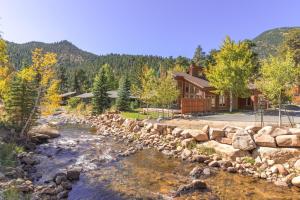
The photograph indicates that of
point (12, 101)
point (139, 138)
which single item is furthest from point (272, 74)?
point (12, 101)

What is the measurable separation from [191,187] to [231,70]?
2462 centimetres

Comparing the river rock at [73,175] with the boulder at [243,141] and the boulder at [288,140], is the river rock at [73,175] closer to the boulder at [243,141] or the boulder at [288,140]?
the boulder at [243,141]

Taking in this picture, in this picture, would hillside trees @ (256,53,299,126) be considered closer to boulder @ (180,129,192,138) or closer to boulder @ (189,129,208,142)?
boulder @ (189,129,208,142)

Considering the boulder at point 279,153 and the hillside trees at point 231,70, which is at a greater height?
the hillside trees at point 231,70

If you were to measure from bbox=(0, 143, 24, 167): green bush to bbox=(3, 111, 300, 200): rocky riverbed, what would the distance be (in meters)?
0.55

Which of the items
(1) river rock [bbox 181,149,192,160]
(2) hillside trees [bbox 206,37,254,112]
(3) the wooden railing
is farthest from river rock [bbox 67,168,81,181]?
(2) hillside trees [bbox 206,37,254,112]

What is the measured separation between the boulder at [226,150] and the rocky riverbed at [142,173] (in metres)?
0.28

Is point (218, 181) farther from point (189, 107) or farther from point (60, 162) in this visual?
point (189, 107)

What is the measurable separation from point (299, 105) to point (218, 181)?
A: 36429 mm

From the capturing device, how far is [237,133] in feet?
56.5

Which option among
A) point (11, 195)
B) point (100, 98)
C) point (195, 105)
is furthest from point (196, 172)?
point (100, 98)

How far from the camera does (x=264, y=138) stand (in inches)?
637

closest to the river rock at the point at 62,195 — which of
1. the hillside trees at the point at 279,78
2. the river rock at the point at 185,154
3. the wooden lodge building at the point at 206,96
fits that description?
the river rock at the point at 185,154

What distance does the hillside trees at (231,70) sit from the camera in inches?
1325
